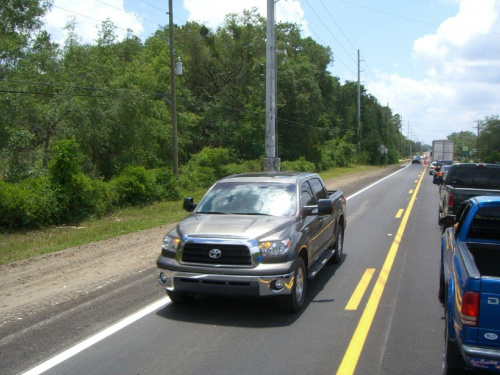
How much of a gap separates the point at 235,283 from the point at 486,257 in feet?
9.28

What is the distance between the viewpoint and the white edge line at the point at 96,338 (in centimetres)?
483

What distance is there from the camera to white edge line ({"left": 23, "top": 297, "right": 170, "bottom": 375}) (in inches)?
190

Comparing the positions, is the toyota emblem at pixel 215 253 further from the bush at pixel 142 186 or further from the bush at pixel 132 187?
the bush at pixel 132 187

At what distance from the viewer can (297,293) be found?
647 cm

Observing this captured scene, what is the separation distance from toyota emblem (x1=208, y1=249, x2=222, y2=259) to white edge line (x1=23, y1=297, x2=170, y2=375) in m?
1.25

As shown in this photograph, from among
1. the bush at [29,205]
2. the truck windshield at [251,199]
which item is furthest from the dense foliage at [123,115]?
the truck windshield at [251,199]

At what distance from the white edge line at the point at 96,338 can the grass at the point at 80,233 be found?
5.08 m

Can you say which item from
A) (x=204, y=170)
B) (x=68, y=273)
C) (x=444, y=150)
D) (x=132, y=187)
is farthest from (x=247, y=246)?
(x=444, y=150)

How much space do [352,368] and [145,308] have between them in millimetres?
3074

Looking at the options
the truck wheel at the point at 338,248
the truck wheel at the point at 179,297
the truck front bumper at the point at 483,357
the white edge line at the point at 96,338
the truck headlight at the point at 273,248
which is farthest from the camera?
the truck wheel at the point at 338,248

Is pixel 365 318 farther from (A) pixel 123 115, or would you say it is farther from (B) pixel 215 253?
(A) pixel 123 115

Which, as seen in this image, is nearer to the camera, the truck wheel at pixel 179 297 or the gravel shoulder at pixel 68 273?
the truck wheel at pixel 179 297

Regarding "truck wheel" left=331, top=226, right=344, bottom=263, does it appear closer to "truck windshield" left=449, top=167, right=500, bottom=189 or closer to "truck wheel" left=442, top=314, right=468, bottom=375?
"truck wheel" left=442, top=314, right=468, bottom=375

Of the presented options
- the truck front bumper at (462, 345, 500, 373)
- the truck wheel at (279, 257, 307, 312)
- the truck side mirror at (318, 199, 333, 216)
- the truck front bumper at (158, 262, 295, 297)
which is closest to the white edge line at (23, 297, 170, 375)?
the truck front bumper at (158, 262, 295, 297)
